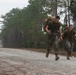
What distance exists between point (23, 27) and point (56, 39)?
96.0m

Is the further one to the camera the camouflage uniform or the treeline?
the treeline

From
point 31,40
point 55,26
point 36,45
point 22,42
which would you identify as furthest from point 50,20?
point 22,42

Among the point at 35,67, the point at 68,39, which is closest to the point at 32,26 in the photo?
the point at 68,39

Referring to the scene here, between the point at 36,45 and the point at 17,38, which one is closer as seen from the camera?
the point at 36,45

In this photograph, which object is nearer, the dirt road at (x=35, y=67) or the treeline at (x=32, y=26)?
the dirt road at (x=35, y=67)

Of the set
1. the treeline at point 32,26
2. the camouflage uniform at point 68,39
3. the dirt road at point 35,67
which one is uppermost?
the treeline at point 32,26

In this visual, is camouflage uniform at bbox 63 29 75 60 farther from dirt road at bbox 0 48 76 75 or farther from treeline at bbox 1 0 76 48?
treeline at bbox 1 0 76 48

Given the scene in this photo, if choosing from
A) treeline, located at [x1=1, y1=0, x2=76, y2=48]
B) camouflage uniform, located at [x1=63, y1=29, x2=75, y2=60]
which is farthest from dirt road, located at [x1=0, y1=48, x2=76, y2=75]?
treeline, located at [x1=1, y1=0, x2=76, y2=48]

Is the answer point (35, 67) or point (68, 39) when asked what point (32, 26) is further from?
point (35, 67)

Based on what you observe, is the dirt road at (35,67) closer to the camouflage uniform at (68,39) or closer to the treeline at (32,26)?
the camouflage uniform at (68,39)

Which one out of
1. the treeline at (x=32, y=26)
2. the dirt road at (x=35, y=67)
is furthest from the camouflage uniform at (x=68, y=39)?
the treeline at (x=32, y=26)

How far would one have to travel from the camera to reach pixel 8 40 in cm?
11438

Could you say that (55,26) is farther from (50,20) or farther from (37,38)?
(37,38)

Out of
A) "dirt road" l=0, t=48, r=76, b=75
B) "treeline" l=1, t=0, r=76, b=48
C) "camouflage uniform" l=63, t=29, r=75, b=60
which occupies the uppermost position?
"treeline" l=1, t=0, r=76, b=48
